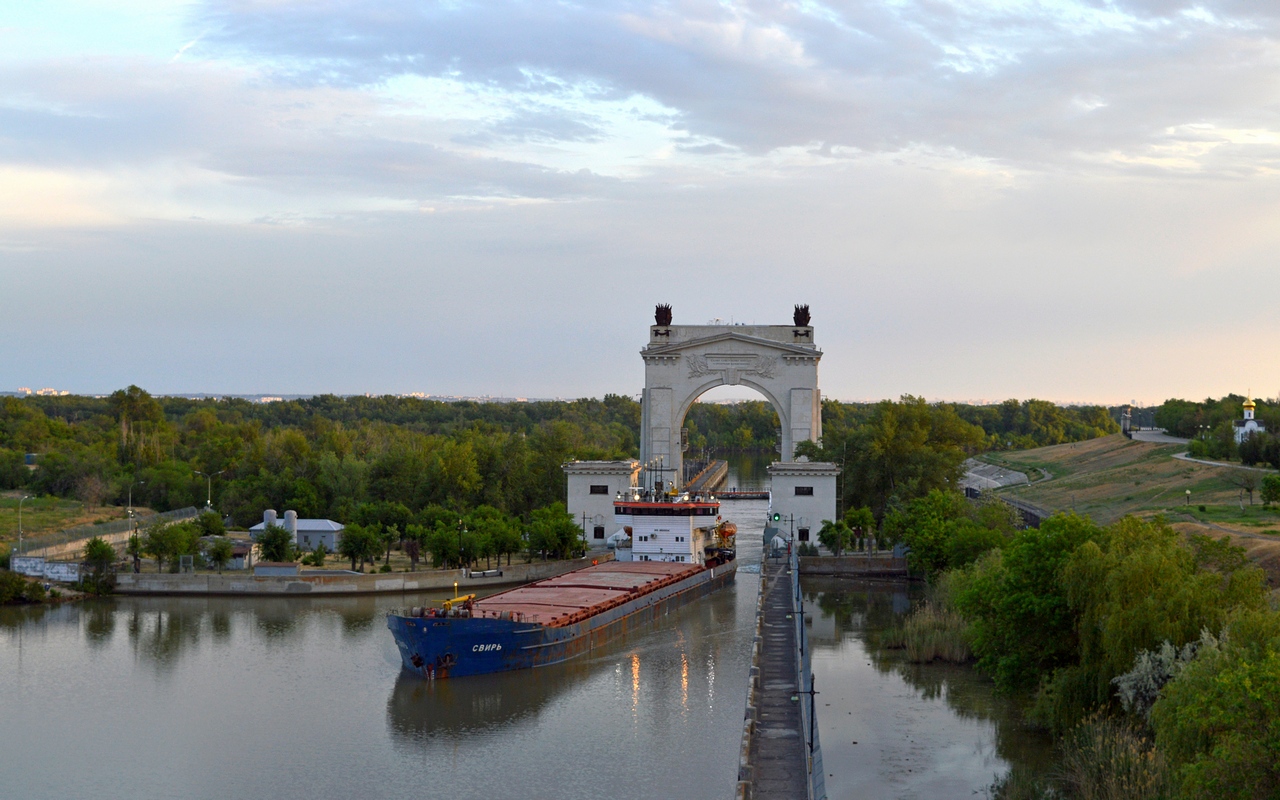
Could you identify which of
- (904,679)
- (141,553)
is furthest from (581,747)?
(141,553)

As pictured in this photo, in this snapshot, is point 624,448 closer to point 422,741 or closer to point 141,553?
point 141,553

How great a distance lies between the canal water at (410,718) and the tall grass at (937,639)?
0.84m

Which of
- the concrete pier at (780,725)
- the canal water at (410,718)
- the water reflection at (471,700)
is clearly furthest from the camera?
the water reflection at (471,700)

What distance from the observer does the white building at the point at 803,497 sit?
5012 cm

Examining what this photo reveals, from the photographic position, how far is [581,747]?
75.6 feet

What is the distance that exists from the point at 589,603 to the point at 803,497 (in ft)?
61.1

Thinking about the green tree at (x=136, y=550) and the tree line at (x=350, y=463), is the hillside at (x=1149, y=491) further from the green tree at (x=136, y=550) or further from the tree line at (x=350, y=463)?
the green tree at (x=136, y=550)

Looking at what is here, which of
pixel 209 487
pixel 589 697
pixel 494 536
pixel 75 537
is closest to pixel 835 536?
pixel 494 536

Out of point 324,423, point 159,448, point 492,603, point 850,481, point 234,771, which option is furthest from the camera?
point 324,423

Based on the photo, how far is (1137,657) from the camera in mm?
18484

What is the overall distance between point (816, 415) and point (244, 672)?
111ft

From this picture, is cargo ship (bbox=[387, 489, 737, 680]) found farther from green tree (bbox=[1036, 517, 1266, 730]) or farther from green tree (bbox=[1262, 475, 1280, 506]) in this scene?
green tree (bbox=[1262, 475, 1280, 506])

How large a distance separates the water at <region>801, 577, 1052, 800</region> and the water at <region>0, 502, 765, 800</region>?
7.03ft

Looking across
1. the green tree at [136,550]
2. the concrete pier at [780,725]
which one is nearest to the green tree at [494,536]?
the green tree at [136,550]
